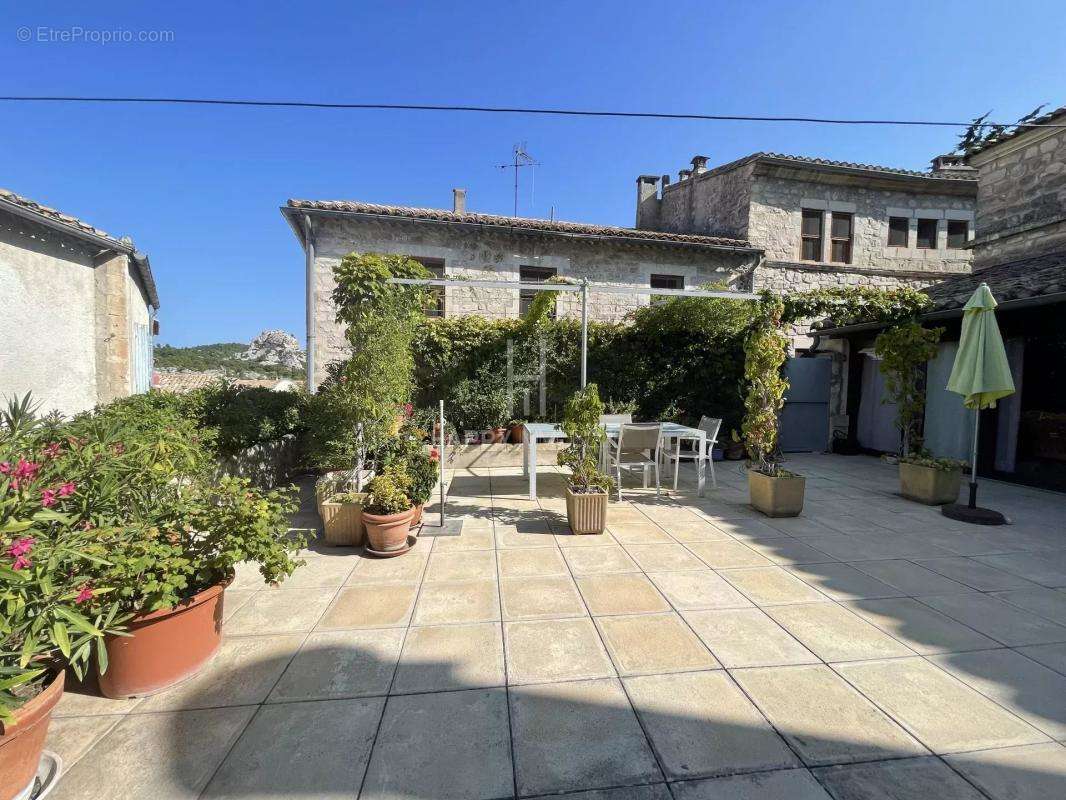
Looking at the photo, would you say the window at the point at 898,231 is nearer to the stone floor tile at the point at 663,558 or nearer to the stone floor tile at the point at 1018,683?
the stone floor tile at the point at 663,558

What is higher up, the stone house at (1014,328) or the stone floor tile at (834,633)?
the stone house at (1014,328)

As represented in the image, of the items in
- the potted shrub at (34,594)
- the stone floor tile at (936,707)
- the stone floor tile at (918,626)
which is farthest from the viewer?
the stone floor tile at (918,626)

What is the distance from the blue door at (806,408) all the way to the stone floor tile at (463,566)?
759 centimetres

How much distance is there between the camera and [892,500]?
5426mm

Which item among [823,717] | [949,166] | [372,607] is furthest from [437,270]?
[949,166]

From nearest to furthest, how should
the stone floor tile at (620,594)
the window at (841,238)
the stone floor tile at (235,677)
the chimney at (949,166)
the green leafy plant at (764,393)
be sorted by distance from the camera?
the stone floor tile at (235,677) → the stone floor tile at (620,594) → the green leafy plant at (764,393) → the window at (841,238) → the chimney at (949,166)

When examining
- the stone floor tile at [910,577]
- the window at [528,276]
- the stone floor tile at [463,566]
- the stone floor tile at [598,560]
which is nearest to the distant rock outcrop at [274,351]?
the window at [528,276]

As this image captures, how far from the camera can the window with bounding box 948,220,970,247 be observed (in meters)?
11.1

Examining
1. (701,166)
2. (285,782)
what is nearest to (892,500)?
(285,782)

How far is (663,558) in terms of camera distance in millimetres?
3617

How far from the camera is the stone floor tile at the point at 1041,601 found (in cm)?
277

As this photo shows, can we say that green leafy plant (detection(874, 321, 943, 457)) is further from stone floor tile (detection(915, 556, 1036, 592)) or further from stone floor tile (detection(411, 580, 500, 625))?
stone floor tile (detection(411, 580, 500, 625))

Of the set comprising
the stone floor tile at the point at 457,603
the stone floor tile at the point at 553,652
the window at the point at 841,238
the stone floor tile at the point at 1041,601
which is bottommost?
the stone floor tile at the point at 457,603

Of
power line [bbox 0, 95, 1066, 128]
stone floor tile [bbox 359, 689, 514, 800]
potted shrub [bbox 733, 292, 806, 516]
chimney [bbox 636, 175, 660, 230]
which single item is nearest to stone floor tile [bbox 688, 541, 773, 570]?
potted shrub [bbox 733, 292, 806, 516]
